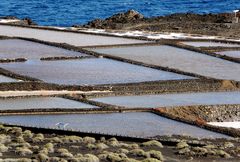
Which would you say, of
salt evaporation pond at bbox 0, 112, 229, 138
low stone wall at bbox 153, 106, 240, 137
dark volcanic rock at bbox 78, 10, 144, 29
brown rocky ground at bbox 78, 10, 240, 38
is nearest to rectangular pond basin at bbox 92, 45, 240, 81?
low stone wall at bbox 153, 106, 240, 137

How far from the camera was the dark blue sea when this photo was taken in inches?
2329

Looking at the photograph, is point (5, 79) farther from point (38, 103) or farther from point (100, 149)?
point (100, 149)

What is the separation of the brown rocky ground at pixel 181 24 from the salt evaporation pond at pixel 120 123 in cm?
1474

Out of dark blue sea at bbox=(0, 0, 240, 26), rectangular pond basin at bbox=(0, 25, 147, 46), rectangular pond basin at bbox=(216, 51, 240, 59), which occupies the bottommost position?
dark blue sea at bbox=(0, 0, 240, 26)

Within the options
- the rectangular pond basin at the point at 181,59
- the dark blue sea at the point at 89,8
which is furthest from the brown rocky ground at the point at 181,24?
the dark blue sea at the point at 89,8

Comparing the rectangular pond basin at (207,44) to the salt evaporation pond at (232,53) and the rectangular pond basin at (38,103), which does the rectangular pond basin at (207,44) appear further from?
the rectangular pond basin at (38,103)

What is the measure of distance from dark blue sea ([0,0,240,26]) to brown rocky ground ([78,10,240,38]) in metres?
14.7

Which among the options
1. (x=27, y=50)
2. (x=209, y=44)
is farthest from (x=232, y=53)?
(x=27, y=50)

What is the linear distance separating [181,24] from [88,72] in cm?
1292

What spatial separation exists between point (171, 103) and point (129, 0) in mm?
59587

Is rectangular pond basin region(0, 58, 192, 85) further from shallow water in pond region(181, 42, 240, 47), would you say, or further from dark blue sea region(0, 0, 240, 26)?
dark blue sea region(0, 0, 240, 26)

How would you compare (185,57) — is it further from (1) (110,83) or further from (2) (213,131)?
(2) (213,131)

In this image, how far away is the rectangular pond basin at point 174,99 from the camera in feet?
63.7

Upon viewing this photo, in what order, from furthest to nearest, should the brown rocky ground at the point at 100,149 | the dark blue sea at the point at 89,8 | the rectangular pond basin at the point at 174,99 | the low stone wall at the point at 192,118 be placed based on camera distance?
the dark blue sea at the point at 89,8 → the rectangular pond basin at the point at 174,99 → the low stone wall at the point at 192,118 → the brown rocky ground at the point at 100,149
